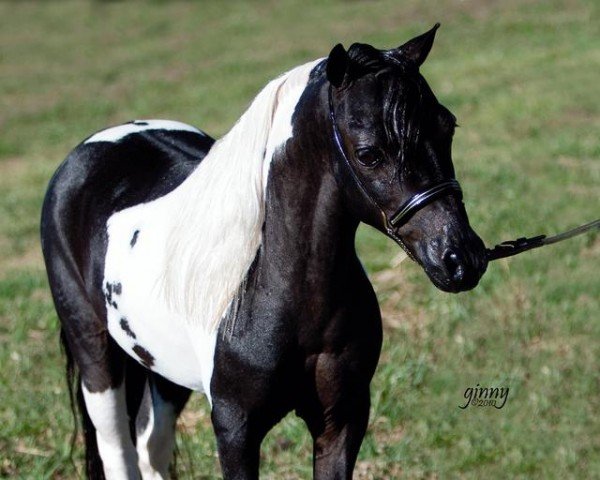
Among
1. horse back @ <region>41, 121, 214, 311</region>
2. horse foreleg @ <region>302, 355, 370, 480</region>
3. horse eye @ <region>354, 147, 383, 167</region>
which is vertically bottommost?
horse foreleg @ <region>302, 355, 370, 480</region>

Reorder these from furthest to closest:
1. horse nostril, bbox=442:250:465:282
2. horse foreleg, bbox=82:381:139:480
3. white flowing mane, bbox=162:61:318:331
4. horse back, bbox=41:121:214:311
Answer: horse foreleg, bbox=82:381:139:480, horse back, bbox=41:121:214:311, white flowing mane, bbox=162:61:318:331, horse nostril, bbox=442:250:465:282

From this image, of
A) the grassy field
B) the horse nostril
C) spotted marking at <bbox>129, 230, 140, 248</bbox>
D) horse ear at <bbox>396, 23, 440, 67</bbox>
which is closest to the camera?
the horse nostril

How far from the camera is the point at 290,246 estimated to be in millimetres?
2938

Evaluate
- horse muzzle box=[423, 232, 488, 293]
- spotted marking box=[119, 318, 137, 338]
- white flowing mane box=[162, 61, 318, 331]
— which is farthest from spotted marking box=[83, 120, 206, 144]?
horse muzzle box=[423, 232, 488, 293]

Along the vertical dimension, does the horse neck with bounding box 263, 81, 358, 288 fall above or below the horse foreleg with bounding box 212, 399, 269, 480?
above

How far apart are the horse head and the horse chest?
0.72 m

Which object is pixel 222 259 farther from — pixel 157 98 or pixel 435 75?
pixel 157 98

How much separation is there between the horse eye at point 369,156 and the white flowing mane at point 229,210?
0.97 ft

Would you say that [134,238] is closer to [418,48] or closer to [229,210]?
[229,210]

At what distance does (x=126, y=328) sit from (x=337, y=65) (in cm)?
129

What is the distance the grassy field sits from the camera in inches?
190

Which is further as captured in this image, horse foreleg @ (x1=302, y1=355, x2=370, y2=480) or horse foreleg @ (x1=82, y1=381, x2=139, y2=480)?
horse foreleg @ (x1=82, y1=381, x2=139, y2=480)

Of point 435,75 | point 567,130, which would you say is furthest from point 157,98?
point 567,130

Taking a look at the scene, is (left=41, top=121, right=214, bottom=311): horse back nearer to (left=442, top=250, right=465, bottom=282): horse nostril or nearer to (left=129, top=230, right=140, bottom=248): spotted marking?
(left=129, top=230, right=140, bottom=248): spotted marking
